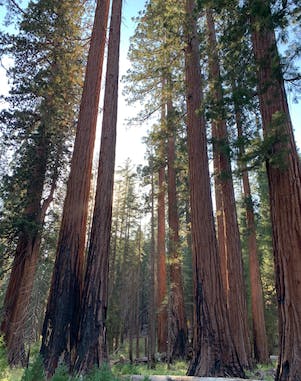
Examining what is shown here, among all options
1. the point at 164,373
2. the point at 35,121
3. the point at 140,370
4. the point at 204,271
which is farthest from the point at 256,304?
the point at 35,121

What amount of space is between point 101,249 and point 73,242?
0.64 metres

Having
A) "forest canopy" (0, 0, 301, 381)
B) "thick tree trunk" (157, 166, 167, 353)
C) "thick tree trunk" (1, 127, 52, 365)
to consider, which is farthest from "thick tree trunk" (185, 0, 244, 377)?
"thick tree trunk" (157, 166, 167, 353)

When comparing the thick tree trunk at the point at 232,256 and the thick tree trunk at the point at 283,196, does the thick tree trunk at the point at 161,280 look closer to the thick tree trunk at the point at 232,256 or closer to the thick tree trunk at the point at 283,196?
the thick tree trunk at the point at 232,256

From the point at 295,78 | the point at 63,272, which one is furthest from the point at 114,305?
the point at 295,78

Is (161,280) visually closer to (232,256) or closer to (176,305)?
(176,305)

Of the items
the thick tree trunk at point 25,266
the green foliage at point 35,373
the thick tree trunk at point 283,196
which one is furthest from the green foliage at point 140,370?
the thick tree trunk at point 283,196

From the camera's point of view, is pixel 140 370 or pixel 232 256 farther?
pixel 232 256

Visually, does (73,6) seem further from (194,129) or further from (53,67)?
(194,129)

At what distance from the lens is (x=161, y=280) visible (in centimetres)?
1580

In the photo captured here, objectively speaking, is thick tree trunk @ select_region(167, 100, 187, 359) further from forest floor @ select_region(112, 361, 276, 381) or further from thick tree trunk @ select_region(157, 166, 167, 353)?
forest floor @ select_region(112, 361, 276, 381)

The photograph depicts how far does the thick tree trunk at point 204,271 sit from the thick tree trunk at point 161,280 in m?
7.24

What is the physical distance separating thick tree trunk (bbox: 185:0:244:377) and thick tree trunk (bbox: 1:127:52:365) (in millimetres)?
4462

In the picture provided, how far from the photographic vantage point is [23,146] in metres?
11.2

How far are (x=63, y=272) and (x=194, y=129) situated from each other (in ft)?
14.8
